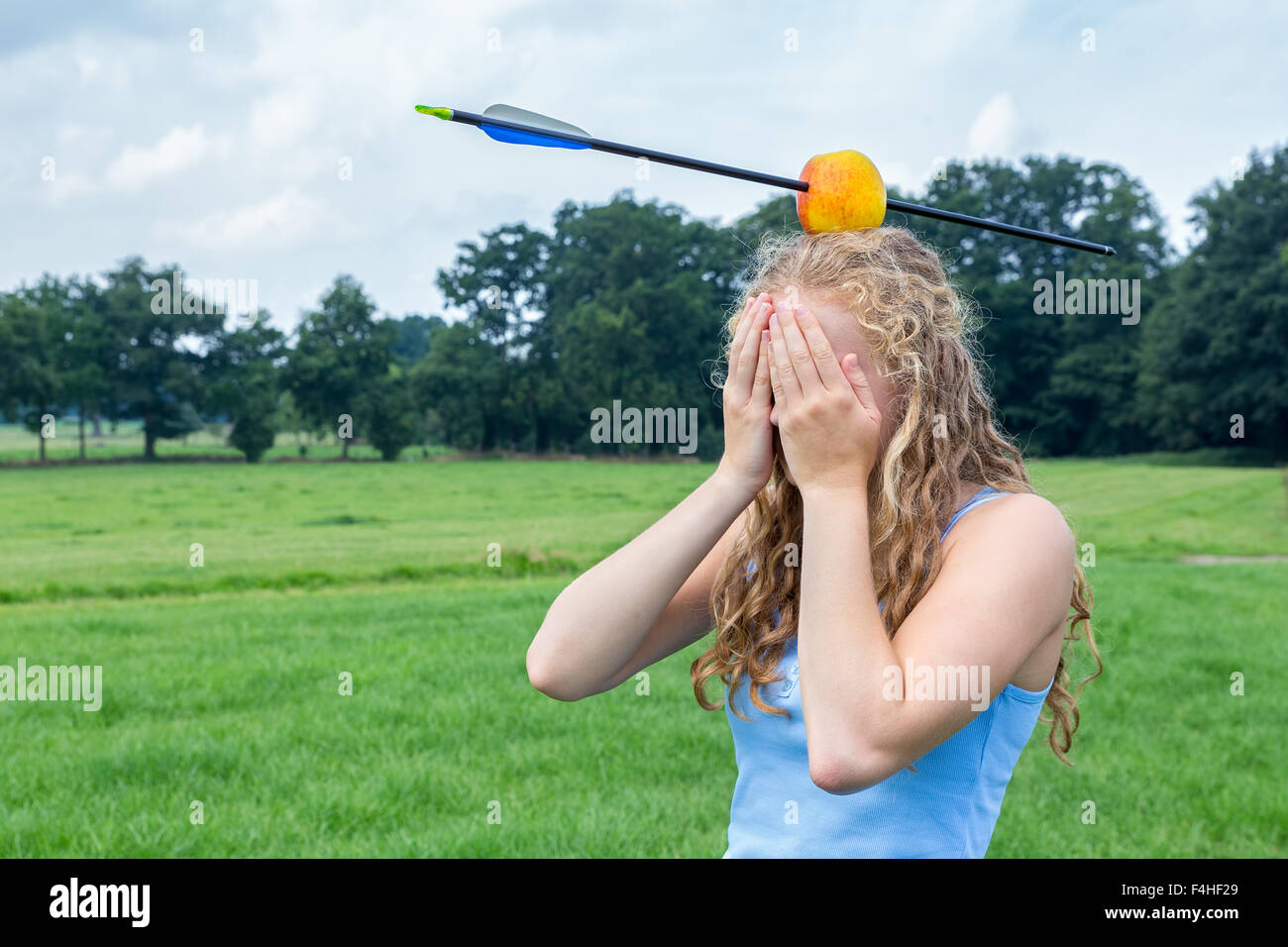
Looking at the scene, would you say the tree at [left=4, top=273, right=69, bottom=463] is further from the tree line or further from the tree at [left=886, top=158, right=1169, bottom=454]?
the tree at [left=886, top=158, right=1169, bottom=454]

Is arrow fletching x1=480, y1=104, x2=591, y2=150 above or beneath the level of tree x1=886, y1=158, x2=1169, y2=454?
beneath

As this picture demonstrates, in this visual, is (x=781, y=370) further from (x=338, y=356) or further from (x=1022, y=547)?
(x=338, y=356)

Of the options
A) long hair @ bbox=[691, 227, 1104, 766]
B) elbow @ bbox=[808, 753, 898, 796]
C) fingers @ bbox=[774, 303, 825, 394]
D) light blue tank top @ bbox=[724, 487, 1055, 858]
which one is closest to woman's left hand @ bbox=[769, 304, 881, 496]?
fingers @ bbox=[774, 303, 825, 394]

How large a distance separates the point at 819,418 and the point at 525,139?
26.7 inches

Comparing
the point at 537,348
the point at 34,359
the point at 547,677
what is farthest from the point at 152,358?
the point at 547,677

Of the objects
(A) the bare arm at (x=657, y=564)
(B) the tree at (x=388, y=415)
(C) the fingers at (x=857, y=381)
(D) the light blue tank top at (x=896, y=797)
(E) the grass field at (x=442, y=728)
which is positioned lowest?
(E) the grass field at (x=442, y=728)

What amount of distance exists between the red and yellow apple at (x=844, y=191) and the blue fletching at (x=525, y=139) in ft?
1.74

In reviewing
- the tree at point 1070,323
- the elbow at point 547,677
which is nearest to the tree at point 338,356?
the tree at point 1070,323

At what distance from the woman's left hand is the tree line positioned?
138 ft

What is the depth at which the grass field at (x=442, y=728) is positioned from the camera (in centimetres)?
449

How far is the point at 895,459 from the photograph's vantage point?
5.61 feet

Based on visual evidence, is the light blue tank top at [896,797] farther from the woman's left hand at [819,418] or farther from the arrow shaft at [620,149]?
the arrow shaft at [620,149]

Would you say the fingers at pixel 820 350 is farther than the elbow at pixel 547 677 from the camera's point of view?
No

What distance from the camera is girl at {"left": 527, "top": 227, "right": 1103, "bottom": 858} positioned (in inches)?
58.2
